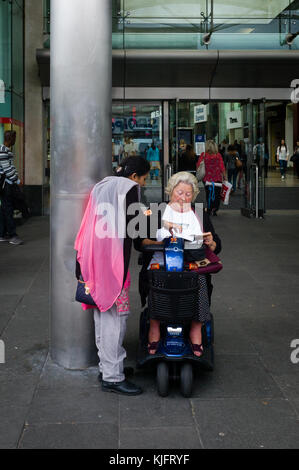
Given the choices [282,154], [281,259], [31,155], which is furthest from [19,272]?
[282,154]

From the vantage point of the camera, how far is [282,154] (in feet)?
102

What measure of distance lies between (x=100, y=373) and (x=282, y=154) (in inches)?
1088

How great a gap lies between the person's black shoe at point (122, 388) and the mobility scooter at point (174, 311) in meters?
0.14

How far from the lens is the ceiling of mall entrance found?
53.6 ft

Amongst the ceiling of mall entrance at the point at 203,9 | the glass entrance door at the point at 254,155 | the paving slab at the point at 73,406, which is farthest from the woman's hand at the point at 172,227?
the ceiling of mall entrance at the point at 203,9

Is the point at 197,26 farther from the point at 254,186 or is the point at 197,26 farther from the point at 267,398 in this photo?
the point at 267,398

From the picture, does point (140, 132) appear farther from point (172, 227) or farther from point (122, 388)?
point (122, 388)

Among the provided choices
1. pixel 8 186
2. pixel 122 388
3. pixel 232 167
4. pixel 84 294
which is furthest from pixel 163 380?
pixel 232 167

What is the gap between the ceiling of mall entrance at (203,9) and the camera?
53.6ft

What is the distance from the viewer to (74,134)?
4.68 m

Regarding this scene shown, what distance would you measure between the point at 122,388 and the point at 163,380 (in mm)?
274

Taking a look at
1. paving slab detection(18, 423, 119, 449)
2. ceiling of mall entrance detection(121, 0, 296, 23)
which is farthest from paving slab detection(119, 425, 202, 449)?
ceiling of mall entrance detection(121, 0, 296, 23)

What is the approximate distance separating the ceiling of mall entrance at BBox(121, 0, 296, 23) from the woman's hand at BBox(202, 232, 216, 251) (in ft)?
42.8

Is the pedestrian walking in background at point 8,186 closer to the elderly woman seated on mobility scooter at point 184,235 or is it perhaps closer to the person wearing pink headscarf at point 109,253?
the elderly woman seated on mobility scooter at point 184,235
